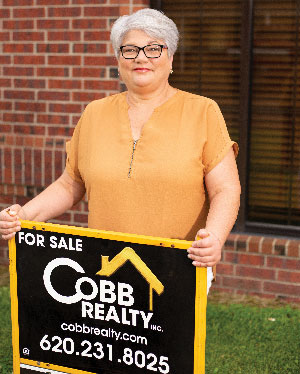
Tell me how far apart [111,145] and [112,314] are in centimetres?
72

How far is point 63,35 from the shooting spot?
497cm

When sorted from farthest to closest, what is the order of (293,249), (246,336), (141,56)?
(293,249)
(246,336)
(141,56)

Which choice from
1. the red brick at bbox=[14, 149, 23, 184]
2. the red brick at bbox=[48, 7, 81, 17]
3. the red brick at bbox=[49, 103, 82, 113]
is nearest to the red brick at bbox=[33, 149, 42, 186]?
the red brick at bbox=[14, 149, 23, 184]

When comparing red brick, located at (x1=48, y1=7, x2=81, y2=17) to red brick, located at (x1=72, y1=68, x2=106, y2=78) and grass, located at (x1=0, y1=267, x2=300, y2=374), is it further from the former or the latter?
grass, located at (x1=0, y1=267, x2=300, y2=374)

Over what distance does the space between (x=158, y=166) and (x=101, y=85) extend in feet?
8.22

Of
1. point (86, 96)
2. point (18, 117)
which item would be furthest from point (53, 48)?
point (18, 117)

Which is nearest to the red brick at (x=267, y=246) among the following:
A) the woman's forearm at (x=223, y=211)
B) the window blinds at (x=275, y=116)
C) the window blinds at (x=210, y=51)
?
the window blinds at (x=275, y=116)

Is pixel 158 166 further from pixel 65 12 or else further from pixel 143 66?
pixel 65 12

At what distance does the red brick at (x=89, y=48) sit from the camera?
4867 mm

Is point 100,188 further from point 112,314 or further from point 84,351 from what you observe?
point 84,351

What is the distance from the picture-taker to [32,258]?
271cm

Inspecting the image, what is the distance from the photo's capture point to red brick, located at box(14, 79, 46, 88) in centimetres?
512

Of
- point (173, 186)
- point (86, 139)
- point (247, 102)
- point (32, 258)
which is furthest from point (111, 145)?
point (247, 102)

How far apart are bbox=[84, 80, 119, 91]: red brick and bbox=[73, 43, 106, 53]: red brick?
9.5 inches
